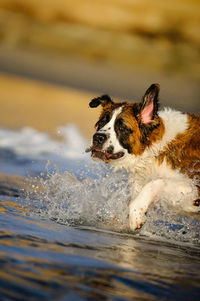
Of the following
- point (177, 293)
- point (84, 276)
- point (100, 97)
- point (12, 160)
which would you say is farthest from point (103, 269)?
point (12, 160)

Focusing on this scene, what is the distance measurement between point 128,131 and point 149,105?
391 mm

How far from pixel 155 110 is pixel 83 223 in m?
1.58

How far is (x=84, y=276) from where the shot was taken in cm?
304

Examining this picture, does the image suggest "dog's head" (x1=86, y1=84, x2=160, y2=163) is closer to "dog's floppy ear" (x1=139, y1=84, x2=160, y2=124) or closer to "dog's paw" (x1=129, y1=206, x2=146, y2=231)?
"dog's floppy ear" (x1=139, y1=84, x2=160, y2=124)

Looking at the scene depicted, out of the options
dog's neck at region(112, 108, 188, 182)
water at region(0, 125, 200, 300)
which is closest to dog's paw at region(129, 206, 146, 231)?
water at region(0, 125, 200, 300)

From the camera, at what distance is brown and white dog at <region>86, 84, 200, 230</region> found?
5.27m

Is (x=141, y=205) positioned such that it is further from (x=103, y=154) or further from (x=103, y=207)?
(x=103, y=207)

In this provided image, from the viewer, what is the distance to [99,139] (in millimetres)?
5473

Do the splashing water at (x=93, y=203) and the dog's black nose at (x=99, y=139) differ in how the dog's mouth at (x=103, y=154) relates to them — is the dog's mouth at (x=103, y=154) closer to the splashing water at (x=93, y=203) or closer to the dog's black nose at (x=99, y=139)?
the dog's black nose at (x=99, y=139)

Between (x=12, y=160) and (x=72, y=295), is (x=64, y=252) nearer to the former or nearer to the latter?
(x=72, y=295)

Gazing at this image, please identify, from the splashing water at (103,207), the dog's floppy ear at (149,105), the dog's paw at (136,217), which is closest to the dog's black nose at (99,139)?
the dog's floppy ear at (149,105)

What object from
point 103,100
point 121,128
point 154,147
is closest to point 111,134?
point 121,128

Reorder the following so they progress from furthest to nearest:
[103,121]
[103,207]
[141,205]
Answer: [103,207]
[103,121]
[141,205]

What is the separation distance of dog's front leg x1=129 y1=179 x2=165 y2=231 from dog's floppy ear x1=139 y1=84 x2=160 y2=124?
0.85 meters
